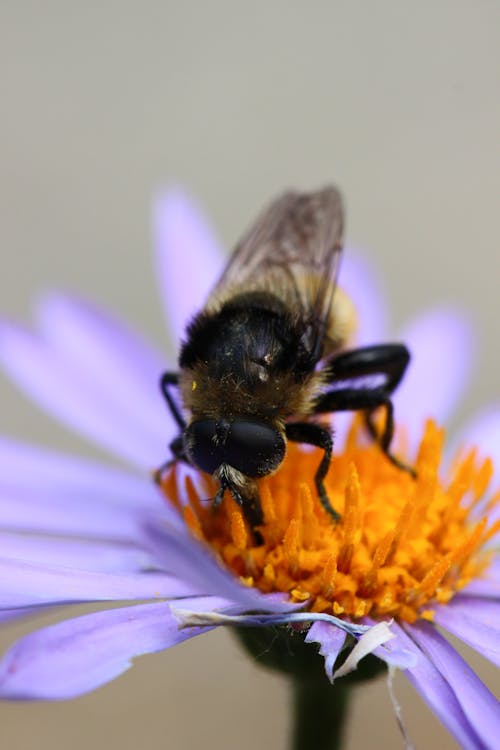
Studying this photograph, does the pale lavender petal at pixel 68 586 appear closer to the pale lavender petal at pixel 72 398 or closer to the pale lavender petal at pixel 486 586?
the pale lavender petal at pixel 486 586

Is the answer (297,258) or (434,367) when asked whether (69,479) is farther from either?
(434,367)

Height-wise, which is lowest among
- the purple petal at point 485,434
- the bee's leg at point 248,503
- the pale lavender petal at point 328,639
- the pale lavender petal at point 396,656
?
the purple petal at point 485,434

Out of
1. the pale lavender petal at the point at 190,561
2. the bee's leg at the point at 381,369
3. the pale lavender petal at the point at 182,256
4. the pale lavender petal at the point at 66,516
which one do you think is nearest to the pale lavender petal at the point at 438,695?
the pale lavender petal at the point at 190,561

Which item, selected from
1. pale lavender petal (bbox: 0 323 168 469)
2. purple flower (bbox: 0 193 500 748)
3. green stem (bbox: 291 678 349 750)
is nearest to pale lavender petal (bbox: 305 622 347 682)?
purple flower (bbox: 0 193 500 748)

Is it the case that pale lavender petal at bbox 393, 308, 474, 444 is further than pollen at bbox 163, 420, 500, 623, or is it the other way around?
pale lavender petal at bbox 393, 308, 474, 444

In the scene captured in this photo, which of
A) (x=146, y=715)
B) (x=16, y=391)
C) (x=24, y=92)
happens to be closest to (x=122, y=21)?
(x=24, y=92)

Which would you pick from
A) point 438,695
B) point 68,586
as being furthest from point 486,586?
point 68,586

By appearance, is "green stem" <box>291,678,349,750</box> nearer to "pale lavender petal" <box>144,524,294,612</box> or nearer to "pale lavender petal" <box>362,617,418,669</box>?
"pale lavender petal" <box>362,617,418,669</box>
